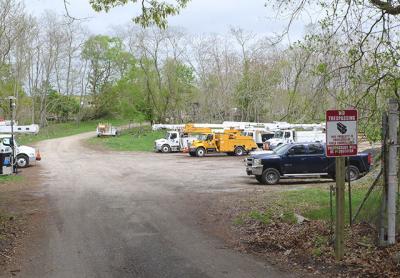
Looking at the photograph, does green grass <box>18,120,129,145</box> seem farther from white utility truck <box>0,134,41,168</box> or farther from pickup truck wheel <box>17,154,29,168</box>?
pickup truck wheel <box>17,154,29,168</box>

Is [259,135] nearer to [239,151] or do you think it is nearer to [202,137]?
[202,137]

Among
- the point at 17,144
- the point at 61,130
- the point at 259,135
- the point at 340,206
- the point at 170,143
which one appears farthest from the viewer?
the point at 61,130

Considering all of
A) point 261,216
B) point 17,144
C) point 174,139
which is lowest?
point 261,216

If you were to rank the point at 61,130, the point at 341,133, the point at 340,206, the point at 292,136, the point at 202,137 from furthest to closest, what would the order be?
the point at 61,130, the point at 202,137, the point at 292,136, the point at 340,206, the point at 341,133

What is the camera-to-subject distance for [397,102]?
8.55 meters

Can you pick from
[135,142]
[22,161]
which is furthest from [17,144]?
[135,142]

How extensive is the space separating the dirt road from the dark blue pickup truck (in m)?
1.17

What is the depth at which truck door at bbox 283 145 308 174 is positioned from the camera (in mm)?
Result: 23438

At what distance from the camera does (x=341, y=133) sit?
323 inches

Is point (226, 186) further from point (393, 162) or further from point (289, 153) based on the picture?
point (393, 162)

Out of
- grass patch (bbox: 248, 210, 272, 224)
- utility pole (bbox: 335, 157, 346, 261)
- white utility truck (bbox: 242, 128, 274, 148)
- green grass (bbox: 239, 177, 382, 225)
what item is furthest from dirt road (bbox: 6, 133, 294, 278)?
white utility truck (bbox: 242, 128, 274, 148)

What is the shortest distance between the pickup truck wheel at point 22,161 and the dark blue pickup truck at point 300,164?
16.4 metres

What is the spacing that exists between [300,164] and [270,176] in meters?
1.49

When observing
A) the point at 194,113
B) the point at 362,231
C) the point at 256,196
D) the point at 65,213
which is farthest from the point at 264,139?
the point at 362,231
